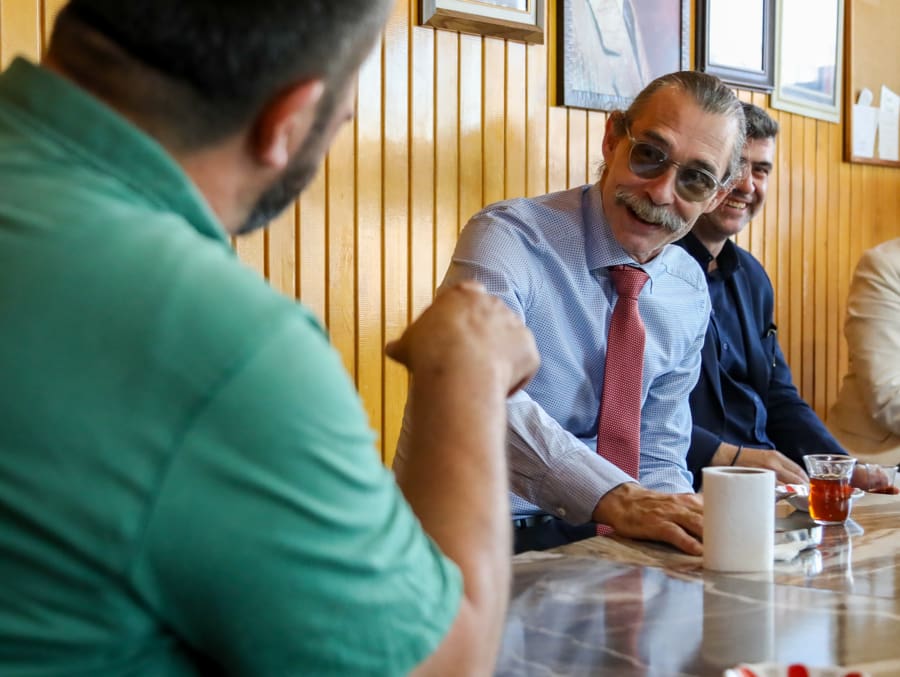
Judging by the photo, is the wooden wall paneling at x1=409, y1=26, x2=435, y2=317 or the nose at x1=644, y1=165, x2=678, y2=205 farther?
the wooden wall paneling at x1=409, y1=26, x2=435, y2=317

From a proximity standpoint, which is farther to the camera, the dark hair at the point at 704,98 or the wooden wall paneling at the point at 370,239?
the wooden wall paneling at the point at 370,239

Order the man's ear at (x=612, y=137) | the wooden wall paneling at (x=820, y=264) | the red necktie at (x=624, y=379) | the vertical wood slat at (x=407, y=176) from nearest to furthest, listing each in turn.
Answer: the red necktie at (x=624, y=379) < the man's ear at (x=612, y=137) < the vertical wood slat at (x=407, y=176) < the wooden wall paneling at (x=820, y=264)

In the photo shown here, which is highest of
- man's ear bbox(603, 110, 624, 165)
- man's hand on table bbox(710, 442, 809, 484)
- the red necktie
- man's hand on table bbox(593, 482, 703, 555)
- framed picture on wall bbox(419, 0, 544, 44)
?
framed picture on wall bbox(419, 0, 544, 44)

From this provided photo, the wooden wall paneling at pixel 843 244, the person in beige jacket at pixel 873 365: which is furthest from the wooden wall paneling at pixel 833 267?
the person in beige jacket at pixel 873 365

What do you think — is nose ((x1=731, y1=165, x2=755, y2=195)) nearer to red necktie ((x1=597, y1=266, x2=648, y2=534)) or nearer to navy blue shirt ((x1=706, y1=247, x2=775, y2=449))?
navy blue shirt ((x1=706, y1=247, x2=775, y2=449))

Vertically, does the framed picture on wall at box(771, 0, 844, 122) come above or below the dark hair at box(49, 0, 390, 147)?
above

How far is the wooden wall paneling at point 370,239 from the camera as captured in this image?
2828mm

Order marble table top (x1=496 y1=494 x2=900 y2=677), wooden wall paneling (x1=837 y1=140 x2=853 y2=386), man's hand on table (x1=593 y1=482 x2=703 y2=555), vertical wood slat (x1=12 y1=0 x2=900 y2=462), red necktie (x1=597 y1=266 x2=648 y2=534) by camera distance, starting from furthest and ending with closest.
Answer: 1. wooden wall paneling (x1=837 y1=140 x2=853 y2=386)
2. vertical wood slat (x1=12 y1=0 x2=900 y2=462)
3. red necktie (x1=597 y1=266 x2=648 y2=534)
4. man's hand on table (x1=593 y1=482 x2=703 y2=555)
5. marble table top (x1=496 y1=494 x2=900 y2=677)

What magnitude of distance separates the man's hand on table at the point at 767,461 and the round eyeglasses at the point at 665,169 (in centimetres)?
60

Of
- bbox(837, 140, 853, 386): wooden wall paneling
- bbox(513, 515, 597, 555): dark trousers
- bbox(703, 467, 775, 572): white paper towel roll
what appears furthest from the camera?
bbox(837, 140, 853, 386): wooden wall paneling

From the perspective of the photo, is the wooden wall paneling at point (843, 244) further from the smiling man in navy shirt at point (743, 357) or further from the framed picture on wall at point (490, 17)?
the framed picture on wall at point (490, 17)

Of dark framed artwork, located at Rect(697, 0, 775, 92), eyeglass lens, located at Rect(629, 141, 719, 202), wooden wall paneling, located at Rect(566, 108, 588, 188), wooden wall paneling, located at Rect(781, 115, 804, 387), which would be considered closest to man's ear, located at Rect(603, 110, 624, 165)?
eyeglass lens, located at Rect(629, 141, 719, 202)

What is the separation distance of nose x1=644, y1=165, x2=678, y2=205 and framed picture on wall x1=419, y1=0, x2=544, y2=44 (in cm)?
90

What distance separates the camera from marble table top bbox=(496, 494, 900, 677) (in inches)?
43.1
